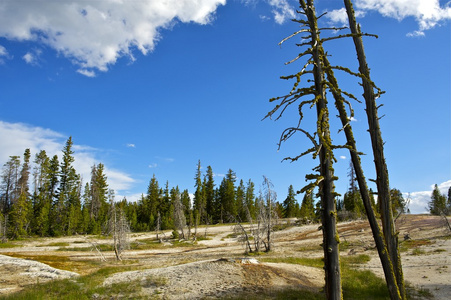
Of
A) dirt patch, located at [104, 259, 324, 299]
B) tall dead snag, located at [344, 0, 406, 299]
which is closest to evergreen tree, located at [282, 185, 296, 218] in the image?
dirt patch, located at [104, 259, 324, 299]

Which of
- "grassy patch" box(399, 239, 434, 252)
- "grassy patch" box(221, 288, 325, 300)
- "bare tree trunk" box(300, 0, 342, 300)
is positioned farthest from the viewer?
"grassy patch" box(399, 239, 434, 252)

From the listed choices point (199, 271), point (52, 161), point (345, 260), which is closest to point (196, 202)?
point (52, 161)

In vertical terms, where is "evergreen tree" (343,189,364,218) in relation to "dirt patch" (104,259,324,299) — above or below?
above

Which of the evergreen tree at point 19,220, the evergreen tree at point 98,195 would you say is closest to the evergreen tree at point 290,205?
the evergreen tree at point 98,195

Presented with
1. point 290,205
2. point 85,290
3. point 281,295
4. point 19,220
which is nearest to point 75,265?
point 85,290

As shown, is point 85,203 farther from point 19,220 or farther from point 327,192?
point 327,192

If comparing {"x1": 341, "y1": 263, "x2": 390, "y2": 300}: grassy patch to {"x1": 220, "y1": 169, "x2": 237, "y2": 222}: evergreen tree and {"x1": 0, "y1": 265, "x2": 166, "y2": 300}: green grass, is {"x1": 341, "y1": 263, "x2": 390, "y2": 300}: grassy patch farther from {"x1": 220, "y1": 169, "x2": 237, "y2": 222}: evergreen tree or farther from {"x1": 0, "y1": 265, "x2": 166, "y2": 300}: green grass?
{"x1": 220, "y1": 169, "x2": 237, "y2": 222}: evergreen tree

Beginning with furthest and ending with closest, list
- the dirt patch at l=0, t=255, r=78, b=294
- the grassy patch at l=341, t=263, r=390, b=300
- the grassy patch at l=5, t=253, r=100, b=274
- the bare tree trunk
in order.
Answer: the grassy patch at l=5, t=253, r=100, b=274
the dirt patch at l=0, t=255, r=78, b=294
the grassy patch at l=341, t=263, r=390, b=300
the bare tree trunk

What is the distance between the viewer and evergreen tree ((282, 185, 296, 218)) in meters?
78.7

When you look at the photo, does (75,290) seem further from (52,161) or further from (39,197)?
(52,161)

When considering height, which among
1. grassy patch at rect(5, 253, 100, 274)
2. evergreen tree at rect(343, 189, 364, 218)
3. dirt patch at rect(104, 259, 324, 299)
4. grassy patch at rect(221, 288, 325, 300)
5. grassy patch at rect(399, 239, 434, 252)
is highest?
evergreen tree at rect(343, 189, 364, 218)

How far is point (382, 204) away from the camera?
733 cm

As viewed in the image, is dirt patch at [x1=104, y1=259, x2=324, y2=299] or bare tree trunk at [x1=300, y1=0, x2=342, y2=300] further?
dirt patch at [x1=104, y1=259, x2=324, y2=299]

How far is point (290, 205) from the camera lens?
7944 cm
